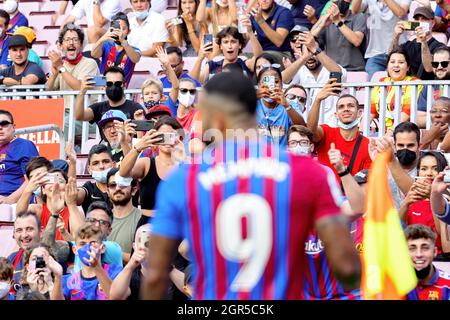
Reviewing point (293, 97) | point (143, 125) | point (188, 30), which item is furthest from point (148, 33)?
point (143, 125)

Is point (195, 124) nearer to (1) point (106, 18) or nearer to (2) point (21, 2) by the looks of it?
(1) point (106, 18)

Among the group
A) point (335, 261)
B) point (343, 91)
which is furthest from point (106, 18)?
point (335, 261)

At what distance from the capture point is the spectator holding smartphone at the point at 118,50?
14.1 metres

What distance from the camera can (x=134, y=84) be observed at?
Result: 1420cm

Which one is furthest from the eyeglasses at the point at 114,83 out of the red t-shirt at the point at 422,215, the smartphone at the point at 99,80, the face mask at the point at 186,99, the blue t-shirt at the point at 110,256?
the red t-shirt at the point at 422,215

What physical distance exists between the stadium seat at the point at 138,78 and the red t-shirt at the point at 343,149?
336cm

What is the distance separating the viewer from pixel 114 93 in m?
12.7

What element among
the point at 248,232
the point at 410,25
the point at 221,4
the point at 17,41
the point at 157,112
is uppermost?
the point at 221,4

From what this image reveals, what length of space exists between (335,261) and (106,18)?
1141 cm

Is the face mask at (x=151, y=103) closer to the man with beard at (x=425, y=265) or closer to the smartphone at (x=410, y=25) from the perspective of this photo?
the smartphone at (x=410, y=25)

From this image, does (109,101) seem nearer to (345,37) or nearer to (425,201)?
(345,37)

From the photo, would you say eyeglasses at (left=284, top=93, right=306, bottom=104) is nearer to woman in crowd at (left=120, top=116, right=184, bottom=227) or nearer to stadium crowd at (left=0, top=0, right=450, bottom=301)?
stadium crowd at (left=0, top=0, right=450, bottom=301)

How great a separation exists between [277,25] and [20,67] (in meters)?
2.92

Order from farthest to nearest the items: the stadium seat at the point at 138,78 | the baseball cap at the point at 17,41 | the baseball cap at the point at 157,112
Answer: the baseball cap at the point at 17,41, the stadium seat at the point at 138,78, the baseball cap at the point at 157,112
